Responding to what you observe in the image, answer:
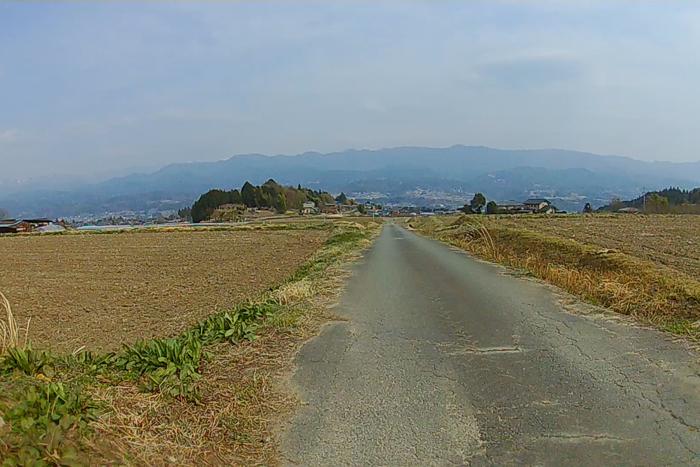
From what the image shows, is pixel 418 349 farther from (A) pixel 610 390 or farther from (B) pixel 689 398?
(B) pixel 689 398

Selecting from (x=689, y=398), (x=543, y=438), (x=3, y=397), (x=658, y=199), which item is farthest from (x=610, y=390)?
(x=658, y=199)

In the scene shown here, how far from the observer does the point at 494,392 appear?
15.1 ft

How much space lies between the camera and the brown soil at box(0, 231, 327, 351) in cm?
1073

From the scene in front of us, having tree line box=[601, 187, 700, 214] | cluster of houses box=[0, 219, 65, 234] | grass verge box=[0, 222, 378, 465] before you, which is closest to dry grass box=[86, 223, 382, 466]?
grass verge box=[0, 222, 378, 465]

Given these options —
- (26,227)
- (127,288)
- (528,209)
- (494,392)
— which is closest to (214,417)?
(494,392)

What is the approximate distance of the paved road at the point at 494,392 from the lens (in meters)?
3.56

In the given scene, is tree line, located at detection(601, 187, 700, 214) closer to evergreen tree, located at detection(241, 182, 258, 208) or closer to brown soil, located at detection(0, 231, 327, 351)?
brown soil, located at detection(0, 231, 327, 351)

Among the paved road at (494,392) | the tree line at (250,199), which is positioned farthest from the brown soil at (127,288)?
the tree line at (250,199)

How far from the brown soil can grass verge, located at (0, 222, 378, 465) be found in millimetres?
4484

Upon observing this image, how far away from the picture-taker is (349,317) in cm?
800

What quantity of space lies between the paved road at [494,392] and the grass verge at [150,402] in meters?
0.36

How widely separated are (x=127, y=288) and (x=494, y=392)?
14837 mm

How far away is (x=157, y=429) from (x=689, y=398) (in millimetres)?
4108

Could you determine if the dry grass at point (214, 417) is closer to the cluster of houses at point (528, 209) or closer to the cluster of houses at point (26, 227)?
the cluster of houses at point (26, 227)
